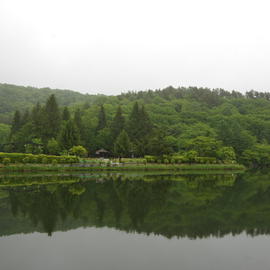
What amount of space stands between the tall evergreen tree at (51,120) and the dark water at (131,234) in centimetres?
4193

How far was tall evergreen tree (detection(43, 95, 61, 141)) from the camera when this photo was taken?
2196 inches

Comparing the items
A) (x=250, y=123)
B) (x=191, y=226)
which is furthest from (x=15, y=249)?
(x=250, y=123)

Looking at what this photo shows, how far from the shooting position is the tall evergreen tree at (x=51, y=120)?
55.8 metres

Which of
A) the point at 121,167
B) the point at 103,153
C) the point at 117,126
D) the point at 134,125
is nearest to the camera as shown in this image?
the point at 121,167

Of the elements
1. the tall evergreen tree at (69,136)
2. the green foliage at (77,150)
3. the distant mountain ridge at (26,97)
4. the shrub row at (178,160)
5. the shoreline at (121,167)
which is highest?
the distant mountain ridge at (26,97)

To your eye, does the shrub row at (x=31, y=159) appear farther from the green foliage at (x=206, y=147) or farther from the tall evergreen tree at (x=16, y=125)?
the tall evergreen tree at (x=16, y=125)

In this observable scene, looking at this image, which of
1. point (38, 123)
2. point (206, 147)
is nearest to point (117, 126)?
point (38, 123)

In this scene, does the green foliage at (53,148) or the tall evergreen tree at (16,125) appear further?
the tall evergreen tree at (16,125)

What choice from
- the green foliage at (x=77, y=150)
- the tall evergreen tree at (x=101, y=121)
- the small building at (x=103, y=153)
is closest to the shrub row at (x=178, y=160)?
the green foliage at (x=77, y=150)

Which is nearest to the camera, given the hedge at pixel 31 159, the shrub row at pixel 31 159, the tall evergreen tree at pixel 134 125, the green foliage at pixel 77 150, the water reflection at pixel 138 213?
the water reflection at pixel 138 213

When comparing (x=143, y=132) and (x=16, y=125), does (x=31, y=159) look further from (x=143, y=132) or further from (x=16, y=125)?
(x=143, y=132)

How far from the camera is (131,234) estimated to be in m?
9.72

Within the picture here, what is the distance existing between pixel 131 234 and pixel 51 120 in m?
51.3

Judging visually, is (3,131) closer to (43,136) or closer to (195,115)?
(43,136)
